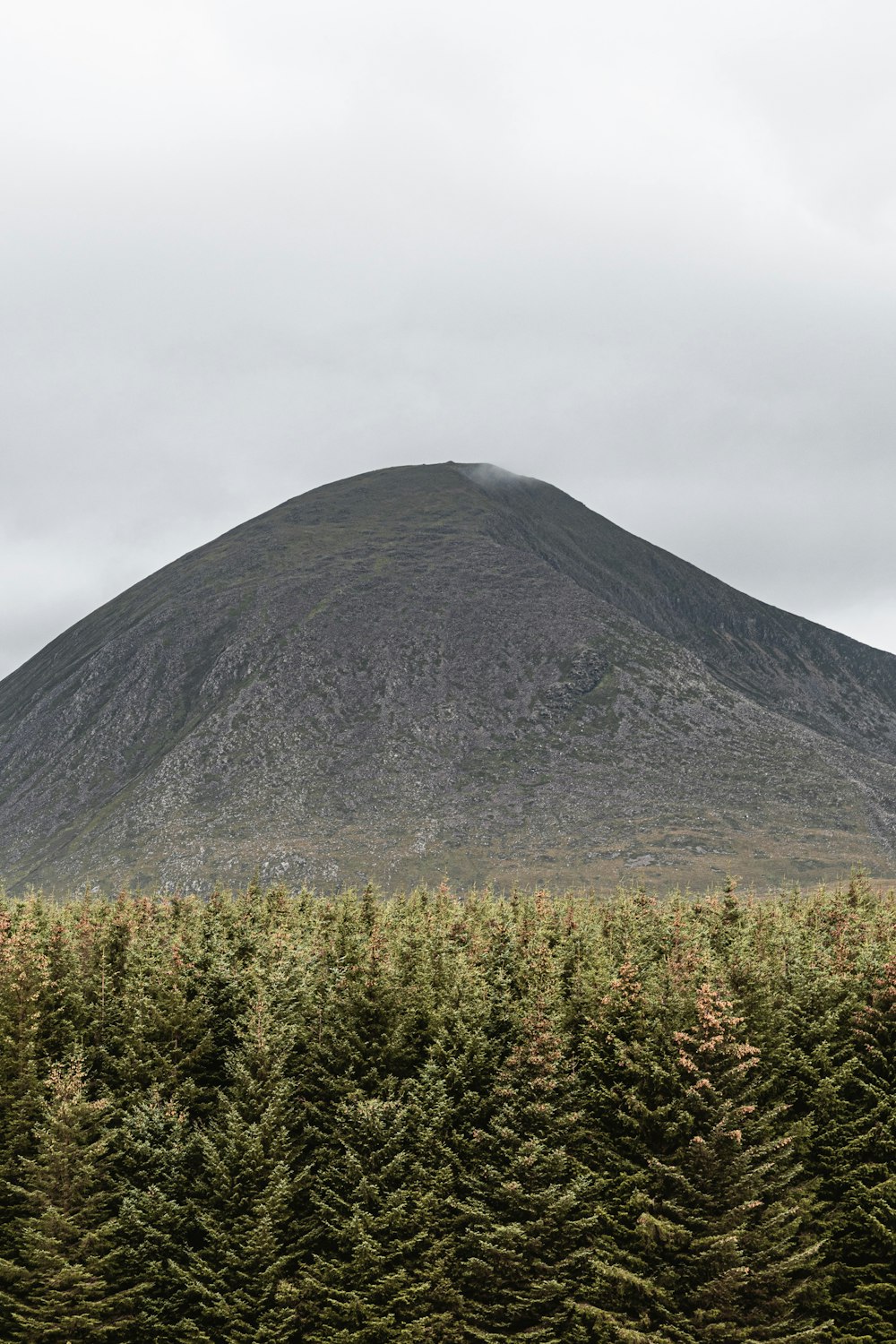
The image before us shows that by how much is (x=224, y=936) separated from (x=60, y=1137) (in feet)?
45.3

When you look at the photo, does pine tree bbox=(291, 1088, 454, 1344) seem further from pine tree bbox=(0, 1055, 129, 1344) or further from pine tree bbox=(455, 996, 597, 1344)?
pine tree bbox=(0, 1055, 129, 1344)

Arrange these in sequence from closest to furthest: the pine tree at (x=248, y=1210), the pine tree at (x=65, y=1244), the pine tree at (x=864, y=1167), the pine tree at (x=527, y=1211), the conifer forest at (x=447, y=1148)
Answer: the pine tree at (x=65, y=1244)
the conifer forest at (x=447, y=1148)
the pine tree at (x=248, y=1210)
the pine tree at (x=527, y=1211)
the pine tree at (x=864, y=1167)

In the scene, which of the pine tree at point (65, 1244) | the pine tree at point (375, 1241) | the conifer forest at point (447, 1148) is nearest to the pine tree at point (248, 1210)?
the conifer forest at point (447, 1148)

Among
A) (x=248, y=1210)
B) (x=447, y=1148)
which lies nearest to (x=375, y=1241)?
(x=447, y=1148)

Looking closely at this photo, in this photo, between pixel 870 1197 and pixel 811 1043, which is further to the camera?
pixel 811 1043

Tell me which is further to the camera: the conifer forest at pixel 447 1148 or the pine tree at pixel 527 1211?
the pine tree at pixel 527 1211

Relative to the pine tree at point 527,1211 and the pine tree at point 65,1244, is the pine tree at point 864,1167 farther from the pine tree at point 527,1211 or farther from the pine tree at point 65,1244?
the pine tree at point 65,1244

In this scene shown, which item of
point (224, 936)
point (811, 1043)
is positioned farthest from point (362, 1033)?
point (811, 1043)

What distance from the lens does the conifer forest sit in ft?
139

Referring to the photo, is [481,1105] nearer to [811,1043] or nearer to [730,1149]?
[730,1149]

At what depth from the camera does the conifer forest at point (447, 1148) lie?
139 ft

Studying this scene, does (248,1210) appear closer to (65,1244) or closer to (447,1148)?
(65,1244)

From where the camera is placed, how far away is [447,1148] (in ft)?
148

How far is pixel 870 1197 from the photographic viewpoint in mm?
43656
